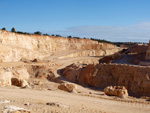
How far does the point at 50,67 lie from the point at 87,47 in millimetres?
39930

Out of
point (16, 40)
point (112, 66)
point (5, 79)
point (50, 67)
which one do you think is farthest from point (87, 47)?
point (5, 79)

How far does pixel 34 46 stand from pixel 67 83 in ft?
99.8

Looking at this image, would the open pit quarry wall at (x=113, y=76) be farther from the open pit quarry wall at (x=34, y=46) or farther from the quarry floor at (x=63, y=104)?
the open pit quarry wall at (x=34, y=46)

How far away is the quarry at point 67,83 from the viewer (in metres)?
12.5

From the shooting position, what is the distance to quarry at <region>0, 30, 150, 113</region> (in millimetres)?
12531

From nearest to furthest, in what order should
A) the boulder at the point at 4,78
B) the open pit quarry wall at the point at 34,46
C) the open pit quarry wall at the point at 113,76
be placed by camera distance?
the boulder at the point at 4,78, the open pit quarry wall at the point at 113,76, the open pit quarry wall at the point at 34,46

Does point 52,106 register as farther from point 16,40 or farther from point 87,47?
point 87,47

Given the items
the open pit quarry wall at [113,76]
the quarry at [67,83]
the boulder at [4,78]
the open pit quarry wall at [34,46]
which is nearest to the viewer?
the quarry at [67,83]

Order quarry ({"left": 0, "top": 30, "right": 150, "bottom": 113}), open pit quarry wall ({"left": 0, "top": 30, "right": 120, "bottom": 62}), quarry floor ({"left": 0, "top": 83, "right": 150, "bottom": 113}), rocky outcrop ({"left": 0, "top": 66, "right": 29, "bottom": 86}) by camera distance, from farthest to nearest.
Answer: open pit quarry wall ({"left": 0, "top": 30, "right": 120, "bottom": 62}) < rocky outcrop ({"left": 0, "top": 66, "right": 29, "bottom": 86}) < quarry ({"left": 0, "top": 30, "right": 150, "bottom": 113}) < quarry floor ({"left": 0, "top": 83, "right": 150, "bottom": 113})

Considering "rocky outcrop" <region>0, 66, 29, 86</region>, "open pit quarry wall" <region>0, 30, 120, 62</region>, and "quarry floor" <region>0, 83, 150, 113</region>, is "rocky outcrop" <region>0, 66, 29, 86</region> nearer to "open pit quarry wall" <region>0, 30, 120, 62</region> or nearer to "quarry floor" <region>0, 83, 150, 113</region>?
"quarry floor" <region>0, 83, 150, 113</region>

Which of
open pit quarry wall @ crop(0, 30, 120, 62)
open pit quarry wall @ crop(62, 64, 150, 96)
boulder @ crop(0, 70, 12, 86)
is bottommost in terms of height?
open pit quarry wall @ crop(62, 64, 150, 96)

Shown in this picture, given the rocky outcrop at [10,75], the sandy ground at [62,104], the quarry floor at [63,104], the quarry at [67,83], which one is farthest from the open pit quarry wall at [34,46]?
the quarry floor at [63,104]

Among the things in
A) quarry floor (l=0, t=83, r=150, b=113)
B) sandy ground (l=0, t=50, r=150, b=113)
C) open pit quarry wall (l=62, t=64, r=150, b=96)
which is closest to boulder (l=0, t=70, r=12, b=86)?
sandy ground (l=0, t=50, r=150, b=113)

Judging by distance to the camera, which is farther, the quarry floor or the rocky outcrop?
the rocky outcrop
